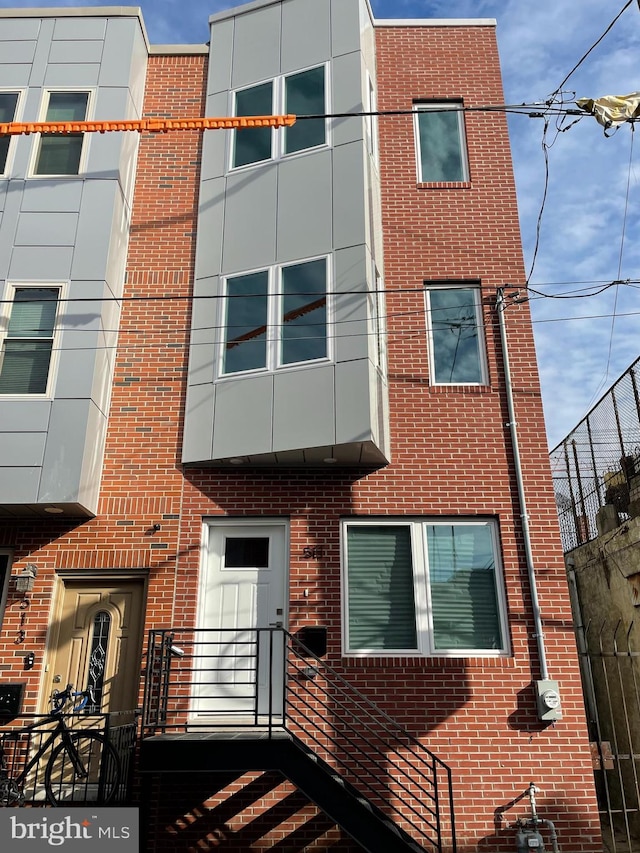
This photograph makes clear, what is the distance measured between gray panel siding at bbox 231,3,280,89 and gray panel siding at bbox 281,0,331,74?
141 mm

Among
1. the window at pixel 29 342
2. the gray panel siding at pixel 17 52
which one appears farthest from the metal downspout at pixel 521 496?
the gray panel siding at pixel 17 52

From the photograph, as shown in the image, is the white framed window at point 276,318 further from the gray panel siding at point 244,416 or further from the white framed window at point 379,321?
the white framed window at point 379,321

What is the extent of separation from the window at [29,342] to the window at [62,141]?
6.50ft

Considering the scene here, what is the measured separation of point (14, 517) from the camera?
818cm

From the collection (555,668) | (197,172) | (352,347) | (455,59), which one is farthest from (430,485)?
(455,59)

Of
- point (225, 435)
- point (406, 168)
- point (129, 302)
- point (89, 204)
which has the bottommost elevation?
point (225, 435)

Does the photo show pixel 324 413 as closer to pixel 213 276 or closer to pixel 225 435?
pixel 225 435

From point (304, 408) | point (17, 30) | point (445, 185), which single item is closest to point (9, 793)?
point (304, 408)

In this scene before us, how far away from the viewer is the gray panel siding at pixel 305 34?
32.8ft

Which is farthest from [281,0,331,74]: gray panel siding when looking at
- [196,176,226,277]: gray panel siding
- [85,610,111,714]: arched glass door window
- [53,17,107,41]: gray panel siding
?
[85,610,111,714]: arched glass door window

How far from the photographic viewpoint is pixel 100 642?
7.88 metres

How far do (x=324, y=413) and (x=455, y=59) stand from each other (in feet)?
21.0

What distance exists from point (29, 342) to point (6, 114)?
3757 mm

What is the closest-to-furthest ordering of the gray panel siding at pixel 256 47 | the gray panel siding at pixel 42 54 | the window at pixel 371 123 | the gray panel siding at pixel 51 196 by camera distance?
the gray panel siding at pixel 51 196 → the window at pixel 371 123 → the gray panel siding at pixel 42 54 → the gray panel siding at pixel 256 47
